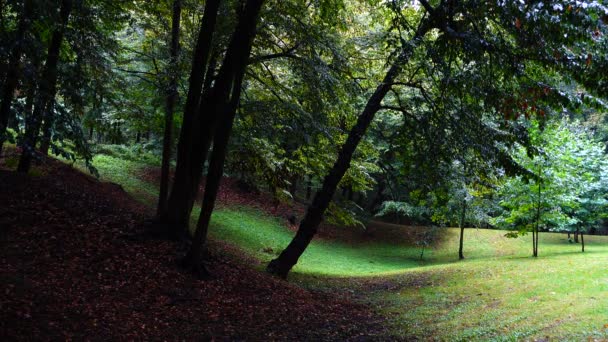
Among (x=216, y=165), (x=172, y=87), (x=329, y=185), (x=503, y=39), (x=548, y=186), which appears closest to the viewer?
(x=503, y=39)

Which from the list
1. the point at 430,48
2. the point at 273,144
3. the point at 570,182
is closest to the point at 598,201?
the point at 570,182

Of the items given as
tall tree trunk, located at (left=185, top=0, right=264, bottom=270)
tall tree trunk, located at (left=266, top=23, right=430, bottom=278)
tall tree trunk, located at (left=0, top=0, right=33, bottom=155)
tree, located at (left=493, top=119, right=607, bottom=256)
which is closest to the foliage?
tree, located at (left=493, top=119, right=607, bottom=256)

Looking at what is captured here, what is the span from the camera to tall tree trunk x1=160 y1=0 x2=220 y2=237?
9.17 m

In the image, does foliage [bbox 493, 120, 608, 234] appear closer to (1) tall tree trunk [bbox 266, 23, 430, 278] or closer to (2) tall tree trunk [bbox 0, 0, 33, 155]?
(1) tall tree trunk [bbox 266, 23, 430, 278]

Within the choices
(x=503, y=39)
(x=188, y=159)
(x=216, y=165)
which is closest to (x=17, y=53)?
(x=216, y=165)

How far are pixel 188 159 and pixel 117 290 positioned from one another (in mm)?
3277

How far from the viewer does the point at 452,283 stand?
14.0 m

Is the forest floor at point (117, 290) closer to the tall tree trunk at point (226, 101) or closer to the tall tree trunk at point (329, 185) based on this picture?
the tall tree trunk at point (329, 185)

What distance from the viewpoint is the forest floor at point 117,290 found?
236 inches

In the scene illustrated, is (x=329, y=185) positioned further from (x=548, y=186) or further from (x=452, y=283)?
(x=548, y=186)

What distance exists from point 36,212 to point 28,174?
7.96 feet

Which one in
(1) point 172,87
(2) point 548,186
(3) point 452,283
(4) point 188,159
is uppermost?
(2) point 548,186

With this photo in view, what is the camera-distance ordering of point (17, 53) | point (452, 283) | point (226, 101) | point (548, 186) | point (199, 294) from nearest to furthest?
1. point (17, 53)
2. point (199, 294)
3. point (226, 101)
4. point (452, 283)
5. point (548, 186)

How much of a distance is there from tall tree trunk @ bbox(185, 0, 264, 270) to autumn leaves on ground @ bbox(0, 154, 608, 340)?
1159 mm
